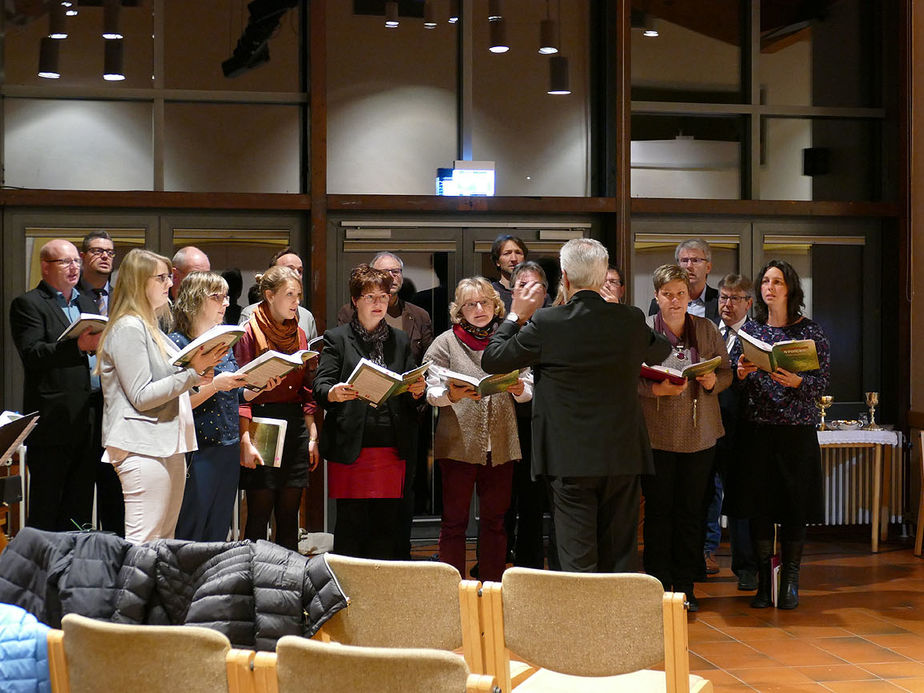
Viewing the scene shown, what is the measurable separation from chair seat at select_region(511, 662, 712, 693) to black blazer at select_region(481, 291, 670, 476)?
1.11 m

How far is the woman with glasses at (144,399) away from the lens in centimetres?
402

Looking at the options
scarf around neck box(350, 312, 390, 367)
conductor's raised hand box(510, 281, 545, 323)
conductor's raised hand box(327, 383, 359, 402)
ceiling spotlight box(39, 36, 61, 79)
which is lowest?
conductor's raised hand box(327, 383, 359, 402)

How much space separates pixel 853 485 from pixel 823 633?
7.95ft

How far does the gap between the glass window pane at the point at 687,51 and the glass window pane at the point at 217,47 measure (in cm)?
230

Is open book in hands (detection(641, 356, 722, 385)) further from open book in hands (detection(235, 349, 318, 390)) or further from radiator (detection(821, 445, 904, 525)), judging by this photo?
radiator (detection(821, 445, 904, 525))

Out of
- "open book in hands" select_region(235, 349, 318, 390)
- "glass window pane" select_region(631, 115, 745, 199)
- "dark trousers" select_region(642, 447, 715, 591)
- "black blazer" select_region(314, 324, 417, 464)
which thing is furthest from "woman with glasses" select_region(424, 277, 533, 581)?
"glass window pane" select_region(631, 115, 745, 199)

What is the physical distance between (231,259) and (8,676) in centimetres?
A: 457

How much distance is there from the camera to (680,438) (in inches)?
195

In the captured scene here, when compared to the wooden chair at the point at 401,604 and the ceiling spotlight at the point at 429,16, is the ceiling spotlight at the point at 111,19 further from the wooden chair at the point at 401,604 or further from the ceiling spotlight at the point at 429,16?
the wooden chair at the point at 401,604

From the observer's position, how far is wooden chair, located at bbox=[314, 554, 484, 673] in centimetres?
267

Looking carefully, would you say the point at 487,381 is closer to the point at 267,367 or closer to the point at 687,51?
the point at 267,367

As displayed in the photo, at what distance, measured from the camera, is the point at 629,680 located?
115 inches

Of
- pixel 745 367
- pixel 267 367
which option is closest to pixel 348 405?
pixel 267 367

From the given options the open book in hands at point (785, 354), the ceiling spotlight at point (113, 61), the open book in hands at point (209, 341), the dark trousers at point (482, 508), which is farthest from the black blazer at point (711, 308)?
the ceiling spotlight at point (113, 61)
